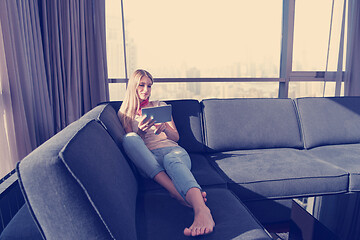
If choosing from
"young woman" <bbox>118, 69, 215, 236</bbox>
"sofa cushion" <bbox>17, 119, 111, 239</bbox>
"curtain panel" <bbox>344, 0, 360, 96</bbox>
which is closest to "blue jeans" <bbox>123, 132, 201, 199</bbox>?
"young woman" <bbox>118, 69, 215, 236</bbox>

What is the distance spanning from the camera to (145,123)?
61.6 inches

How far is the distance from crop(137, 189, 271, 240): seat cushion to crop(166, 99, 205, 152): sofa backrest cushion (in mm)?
749

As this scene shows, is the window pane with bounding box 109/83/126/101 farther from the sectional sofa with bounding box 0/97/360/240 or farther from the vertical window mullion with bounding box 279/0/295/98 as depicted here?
the vertical window mullion with bounding box 279/0/295/98

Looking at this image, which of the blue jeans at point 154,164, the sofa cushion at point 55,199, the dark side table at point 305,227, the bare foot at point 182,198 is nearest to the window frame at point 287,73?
the blue jeans at point 154,164

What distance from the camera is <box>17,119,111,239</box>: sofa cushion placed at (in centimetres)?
65

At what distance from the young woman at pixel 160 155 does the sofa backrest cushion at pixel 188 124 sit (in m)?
0.20

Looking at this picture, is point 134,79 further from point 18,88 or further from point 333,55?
point 333,55

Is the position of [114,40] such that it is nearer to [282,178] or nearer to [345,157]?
[282,178]

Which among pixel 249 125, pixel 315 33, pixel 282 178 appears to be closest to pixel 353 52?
pixel 315 33

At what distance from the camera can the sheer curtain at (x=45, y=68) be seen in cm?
169

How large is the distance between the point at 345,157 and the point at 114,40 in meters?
2.42

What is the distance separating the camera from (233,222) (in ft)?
3.32

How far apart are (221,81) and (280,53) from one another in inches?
35.0

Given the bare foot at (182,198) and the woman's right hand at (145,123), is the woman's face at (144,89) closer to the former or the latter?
the woman's right hand at (145,123)
